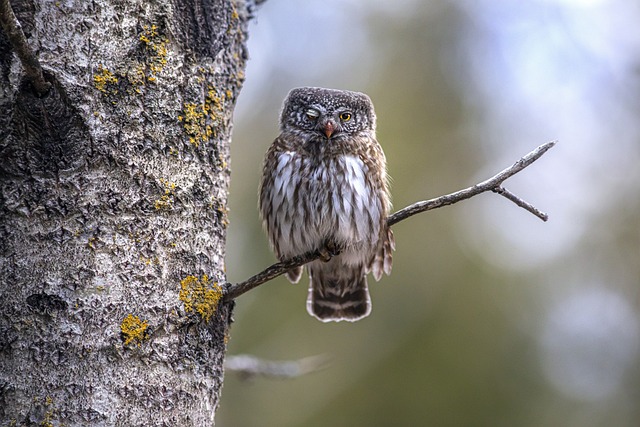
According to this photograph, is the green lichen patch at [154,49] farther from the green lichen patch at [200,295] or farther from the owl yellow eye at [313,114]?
the owl yellow eye at [313,114]

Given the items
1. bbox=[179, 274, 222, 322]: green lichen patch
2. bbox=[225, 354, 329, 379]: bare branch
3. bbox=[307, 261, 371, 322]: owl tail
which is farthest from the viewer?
bbox=[307, 261, 371, 322]: owl tail

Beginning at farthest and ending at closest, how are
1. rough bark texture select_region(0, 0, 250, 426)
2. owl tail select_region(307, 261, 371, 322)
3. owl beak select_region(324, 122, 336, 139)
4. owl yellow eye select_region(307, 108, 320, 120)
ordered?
1. owl tail select_region(307, 261, 371, 322)
2. owl yellow eye select_region(307, 108, 320, 120)
3. owl beak select_region(324, 122, 336, 139)
4. rough bark texture select_region(0, 0, 250, 426)

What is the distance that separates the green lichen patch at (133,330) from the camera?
1927 mm

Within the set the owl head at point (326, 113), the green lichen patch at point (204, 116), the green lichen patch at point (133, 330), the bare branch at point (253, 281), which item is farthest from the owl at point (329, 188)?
the green lichen patch at point (133, 330)

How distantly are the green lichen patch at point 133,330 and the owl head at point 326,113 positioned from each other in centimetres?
176

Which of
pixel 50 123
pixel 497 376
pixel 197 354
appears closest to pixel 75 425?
pixel 197 354

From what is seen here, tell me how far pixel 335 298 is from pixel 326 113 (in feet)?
3.25

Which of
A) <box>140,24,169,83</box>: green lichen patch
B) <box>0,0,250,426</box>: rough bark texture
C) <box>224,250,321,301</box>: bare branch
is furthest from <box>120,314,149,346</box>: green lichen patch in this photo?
<box>140,24,169,83</box>: green lichen patch

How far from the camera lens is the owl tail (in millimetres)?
3840

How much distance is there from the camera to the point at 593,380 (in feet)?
A: 24.1

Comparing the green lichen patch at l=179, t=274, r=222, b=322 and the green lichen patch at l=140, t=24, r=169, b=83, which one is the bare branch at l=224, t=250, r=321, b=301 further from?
the green lichen patch at l=140, t=24, r=169, b=83

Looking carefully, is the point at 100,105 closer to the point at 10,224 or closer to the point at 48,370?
the point at 10,224

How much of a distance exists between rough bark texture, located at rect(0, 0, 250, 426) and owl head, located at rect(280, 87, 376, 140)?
4.55 ft

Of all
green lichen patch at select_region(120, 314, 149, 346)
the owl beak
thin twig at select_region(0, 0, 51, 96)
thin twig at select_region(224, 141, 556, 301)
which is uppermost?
the owl beak
